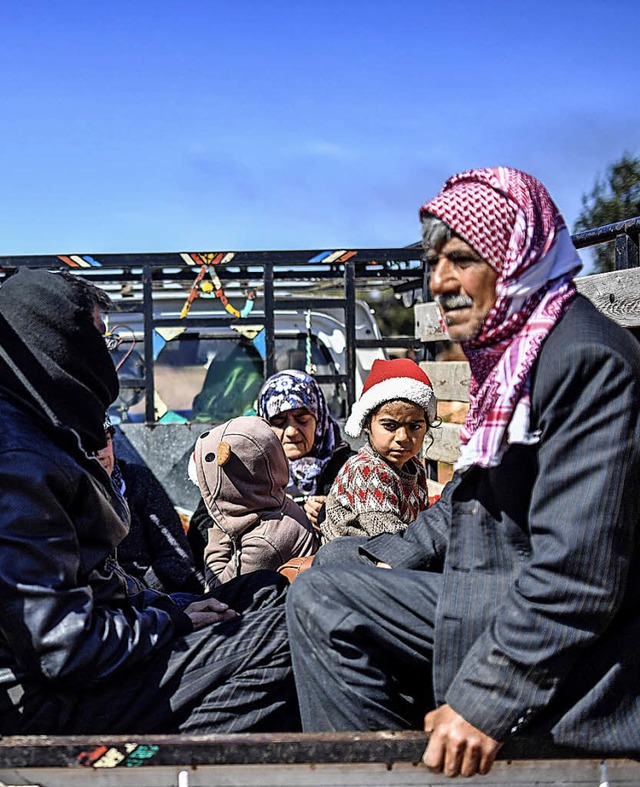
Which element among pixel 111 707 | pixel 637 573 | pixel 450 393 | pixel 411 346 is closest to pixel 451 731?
pixel 637 573

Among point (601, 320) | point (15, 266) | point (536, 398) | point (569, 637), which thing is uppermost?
point (15, 266)

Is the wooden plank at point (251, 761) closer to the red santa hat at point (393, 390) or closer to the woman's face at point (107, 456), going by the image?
the woman's face at point (107, 456)

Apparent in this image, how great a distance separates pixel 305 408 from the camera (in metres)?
4.09

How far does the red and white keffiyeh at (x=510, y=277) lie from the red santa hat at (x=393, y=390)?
1.49 m

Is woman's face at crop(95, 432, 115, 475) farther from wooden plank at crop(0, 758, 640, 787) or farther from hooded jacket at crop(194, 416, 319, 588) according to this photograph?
wooden plank at crop(0, 758, 640, 787)

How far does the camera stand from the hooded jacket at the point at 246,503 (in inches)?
127

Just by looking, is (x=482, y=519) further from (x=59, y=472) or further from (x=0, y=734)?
(x=0, y=734)

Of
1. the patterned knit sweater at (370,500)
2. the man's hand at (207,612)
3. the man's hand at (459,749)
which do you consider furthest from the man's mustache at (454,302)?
the patterned knit sweater at (370,500)

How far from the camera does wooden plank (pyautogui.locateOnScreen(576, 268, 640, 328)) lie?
132 inches

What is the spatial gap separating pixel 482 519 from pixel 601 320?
1.65 ft

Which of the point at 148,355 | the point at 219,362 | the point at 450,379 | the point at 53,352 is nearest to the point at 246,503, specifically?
the point at 53,352

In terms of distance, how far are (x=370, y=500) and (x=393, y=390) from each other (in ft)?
1.63

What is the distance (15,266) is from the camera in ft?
21.6

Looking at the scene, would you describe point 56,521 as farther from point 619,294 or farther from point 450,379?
point 450,379
